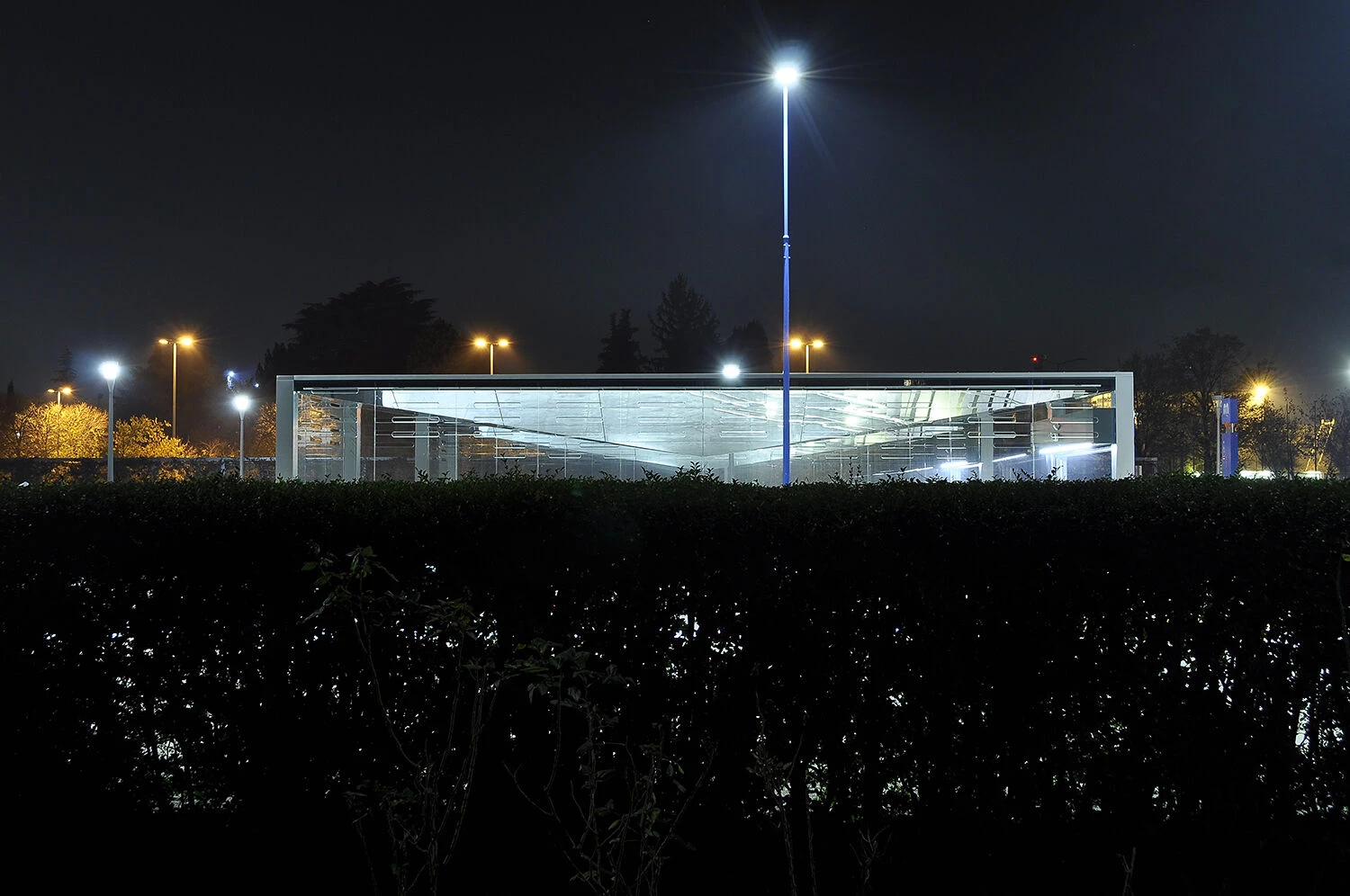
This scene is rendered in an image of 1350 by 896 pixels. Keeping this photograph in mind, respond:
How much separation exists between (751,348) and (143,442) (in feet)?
173

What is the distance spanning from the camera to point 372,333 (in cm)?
7575

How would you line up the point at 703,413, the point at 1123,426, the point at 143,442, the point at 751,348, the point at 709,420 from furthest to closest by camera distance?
the point at 751,348
the point at 143,442
the point at 709,420
the point at 703,413
the point at 1123,426

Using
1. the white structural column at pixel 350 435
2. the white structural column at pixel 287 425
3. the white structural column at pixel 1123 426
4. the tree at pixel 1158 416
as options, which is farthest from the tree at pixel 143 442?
the tree at pixel 1158 416

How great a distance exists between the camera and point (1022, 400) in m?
27.0

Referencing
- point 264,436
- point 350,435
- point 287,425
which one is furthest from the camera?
point 264,436

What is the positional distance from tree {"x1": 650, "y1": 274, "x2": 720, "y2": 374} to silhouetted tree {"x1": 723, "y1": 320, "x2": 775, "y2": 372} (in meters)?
2.15

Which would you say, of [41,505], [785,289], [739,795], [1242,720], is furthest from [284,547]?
[785,289]

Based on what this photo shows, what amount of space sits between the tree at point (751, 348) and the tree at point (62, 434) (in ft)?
168

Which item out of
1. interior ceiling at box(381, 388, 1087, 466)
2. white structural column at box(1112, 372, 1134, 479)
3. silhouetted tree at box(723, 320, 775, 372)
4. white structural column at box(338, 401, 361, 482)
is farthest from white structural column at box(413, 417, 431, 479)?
silhouetted tree at box(723, 320, 775, 372)

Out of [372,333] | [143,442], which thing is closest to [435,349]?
[372,333]

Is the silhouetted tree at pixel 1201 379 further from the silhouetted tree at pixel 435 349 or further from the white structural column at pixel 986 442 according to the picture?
the silhouetted tree at pixel 435 349

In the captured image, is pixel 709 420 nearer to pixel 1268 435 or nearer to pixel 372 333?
pixel 1268 435

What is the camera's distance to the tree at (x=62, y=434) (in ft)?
182

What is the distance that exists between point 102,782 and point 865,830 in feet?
12.0
